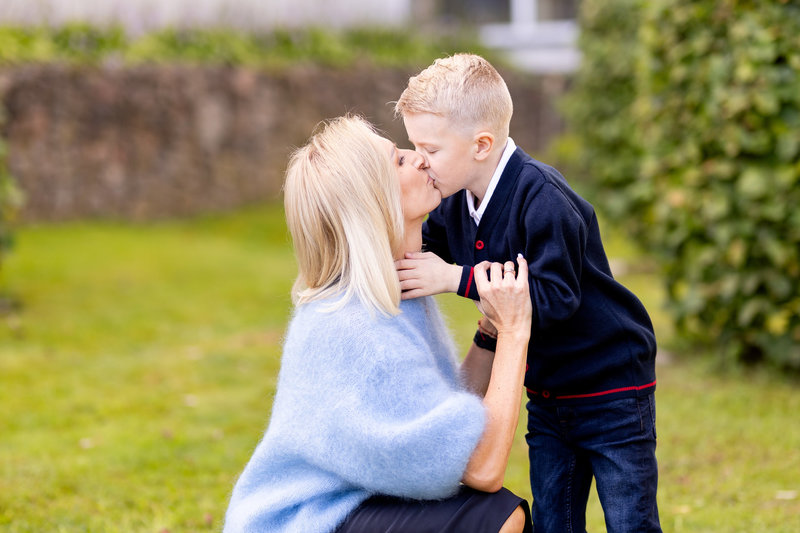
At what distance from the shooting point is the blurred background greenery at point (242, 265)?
439cm

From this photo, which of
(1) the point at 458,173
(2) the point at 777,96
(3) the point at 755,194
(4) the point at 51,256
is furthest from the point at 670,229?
(4) the point at 51,256

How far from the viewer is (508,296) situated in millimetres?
2525

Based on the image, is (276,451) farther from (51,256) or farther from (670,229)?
(51,256)

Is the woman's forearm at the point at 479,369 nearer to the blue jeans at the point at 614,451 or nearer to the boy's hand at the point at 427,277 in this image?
the blue jeans at the point at 614,451

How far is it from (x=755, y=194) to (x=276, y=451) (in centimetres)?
359

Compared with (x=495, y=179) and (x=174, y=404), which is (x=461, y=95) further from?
(x=174, y=404)

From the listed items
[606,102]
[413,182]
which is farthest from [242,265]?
[413,182]

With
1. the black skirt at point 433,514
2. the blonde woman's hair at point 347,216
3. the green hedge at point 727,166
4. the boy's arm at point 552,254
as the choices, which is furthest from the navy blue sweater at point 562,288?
the green hedge at point 727,166

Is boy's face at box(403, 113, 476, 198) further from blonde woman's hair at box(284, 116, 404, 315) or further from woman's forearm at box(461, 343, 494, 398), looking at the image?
woman's forearm at box(461, 343, 494, 398)

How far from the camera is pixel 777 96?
500cm

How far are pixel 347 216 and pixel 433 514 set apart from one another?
2.80 ft

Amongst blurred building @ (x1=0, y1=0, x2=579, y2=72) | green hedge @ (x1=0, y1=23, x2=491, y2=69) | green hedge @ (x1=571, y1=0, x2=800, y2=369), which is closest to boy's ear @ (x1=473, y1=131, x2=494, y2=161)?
green hedge @ (x1=571, y1=0, x2=800, y2=369)

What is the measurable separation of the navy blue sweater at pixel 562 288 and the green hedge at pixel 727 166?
271 centimetres

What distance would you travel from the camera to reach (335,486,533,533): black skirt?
2.48 m
